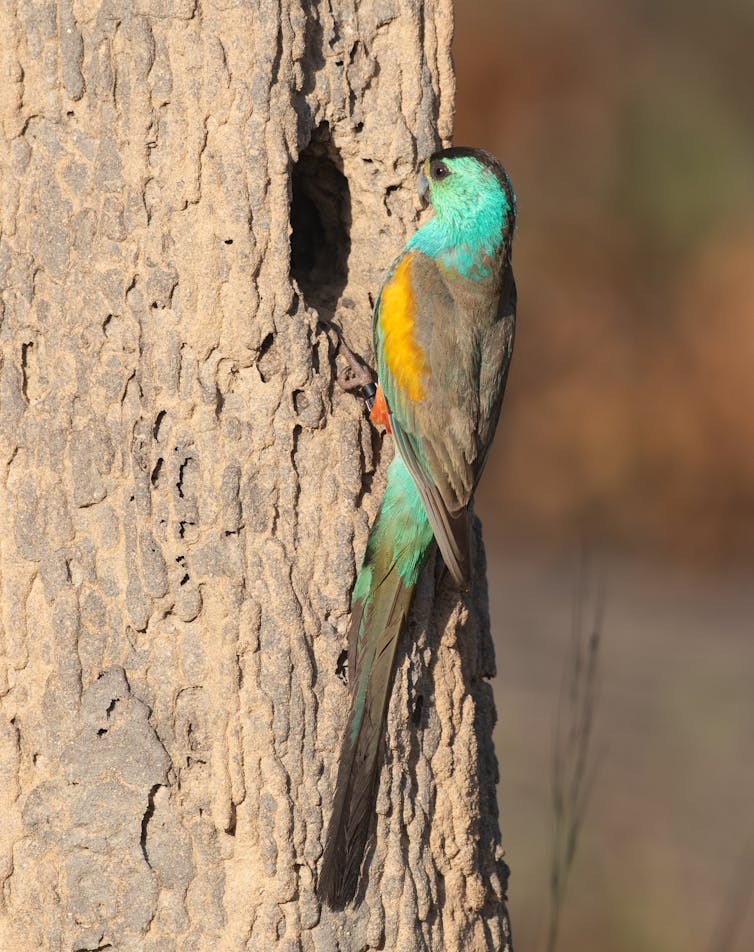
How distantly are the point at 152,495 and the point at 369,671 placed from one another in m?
0.70

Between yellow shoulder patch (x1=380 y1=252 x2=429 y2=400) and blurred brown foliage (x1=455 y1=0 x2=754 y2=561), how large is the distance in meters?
7.80

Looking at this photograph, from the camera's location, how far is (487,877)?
3662 mm

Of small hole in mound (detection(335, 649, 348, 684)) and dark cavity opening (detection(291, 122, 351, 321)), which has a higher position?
dark cavity opening (detection(291, 122, 351, 321))

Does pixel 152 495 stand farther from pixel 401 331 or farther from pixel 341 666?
pixel 401 331

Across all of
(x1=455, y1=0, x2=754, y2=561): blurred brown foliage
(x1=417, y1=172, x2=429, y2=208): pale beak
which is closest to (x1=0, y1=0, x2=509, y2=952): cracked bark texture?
(x1=417, y1=172, x2=429, y2=208): pale beak

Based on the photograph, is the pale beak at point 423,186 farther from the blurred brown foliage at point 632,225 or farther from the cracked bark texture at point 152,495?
the blurred brown foliage at point 632,225

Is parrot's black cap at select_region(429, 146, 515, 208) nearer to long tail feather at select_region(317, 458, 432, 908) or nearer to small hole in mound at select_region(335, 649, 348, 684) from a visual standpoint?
long tail feather at select_region(317, 458, 432, 908)

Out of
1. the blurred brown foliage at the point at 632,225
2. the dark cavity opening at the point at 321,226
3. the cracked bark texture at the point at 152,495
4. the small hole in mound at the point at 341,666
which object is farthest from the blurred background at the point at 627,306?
the cracked bark texture at the point at 152,495

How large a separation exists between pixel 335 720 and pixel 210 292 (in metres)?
1.12

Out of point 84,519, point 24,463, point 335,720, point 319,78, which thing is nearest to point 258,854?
point 335,720

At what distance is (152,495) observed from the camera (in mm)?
3260

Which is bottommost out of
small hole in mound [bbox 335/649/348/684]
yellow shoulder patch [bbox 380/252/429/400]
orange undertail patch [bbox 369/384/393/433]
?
small hole in mound [bbox 335/649/348/684]

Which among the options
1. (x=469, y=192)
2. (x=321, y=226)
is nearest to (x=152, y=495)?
(x=321, y=226)

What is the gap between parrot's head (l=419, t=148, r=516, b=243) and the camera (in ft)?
11.5
